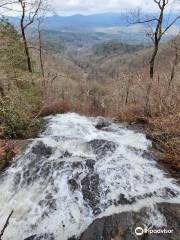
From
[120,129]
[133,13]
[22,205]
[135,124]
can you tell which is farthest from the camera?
[133,13]

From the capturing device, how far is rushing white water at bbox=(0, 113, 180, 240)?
7117 millimetres

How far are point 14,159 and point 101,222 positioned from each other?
4316mm

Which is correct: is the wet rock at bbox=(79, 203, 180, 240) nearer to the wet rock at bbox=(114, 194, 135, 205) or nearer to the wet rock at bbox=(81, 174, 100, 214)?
the wet rock at bbox=(114, 194, 135, 205)

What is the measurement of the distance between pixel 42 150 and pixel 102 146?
220cm

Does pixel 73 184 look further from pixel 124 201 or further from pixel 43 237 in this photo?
pixel 43 237

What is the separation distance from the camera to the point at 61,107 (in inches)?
679

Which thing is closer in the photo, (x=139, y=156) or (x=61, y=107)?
(x=139, y=156)

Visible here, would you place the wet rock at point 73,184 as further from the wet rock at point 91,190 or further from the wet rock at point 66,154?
the wet rock at point 66,154

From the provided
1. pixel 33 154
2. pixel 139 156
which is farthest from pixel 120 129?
pixel 33 154

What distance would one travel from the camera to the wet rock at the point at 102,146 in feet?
33.4

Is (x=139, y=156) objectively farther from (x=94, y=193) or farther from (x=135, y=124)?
(x=135, y=124)

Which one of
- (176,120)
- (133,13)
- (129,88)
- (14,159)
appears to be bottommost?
(129,88)

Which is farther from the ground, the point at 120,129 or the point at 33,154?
the point at 33,154

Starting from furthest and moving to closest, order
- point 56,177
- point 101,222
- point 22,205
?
point 56,177 < point 22,205 < point 101,222
